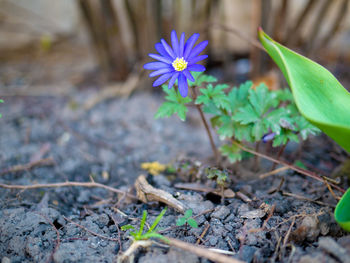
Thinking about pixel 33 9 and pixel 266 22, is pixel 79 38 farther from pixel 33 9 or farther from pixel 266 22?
pixel 266 22

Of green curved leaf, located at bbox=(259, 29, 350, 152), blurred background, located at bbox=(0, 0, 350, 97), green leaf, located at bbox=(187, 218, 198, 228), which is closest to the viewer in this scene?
green curved leaf, located at bbox=(259, 29, 350, 152)

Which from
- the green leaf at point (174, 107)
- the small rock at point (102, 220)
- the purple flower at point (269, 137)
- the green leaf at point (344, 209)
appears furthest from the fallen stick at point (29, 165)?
the green leaf at point (344, 209)

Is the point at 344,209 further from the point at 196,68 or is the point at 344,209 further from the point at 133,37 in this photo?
the point at 133,37

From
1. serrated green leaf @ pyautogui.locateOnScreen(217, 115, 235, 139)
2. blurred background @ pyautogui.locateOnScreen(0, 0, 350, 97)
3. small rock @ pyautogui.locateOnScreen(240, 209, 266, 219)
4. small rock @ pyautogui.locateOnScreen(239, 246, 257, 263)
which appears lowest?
small rock @ pyautogui.locateOnScreen(239, 246, 257, 263)

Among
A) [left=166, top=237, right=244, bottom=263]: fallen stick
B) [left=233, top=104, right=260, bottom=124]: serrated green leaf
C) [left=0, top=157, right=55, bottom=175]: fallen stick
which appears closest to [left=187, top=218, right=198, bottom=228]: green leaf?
[left=166, top=237, right=244, bottom=263]: fallen stick

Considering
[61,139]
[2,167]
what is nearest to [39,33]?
[61,139]

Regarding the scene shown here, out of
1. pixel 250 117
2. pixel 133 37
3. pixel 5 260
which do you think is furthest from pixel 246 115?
pixel 133 37

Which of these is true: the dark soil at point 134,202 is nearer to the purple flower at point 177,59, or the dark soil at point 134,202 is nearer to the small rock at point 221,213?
the small rock at point 221,213

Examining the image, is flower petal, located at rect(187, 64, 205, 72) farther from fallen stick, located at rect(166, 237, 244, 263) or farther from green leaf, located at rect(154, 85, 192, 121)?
fallen stick, located at rect(166, 237, 244, 263)
